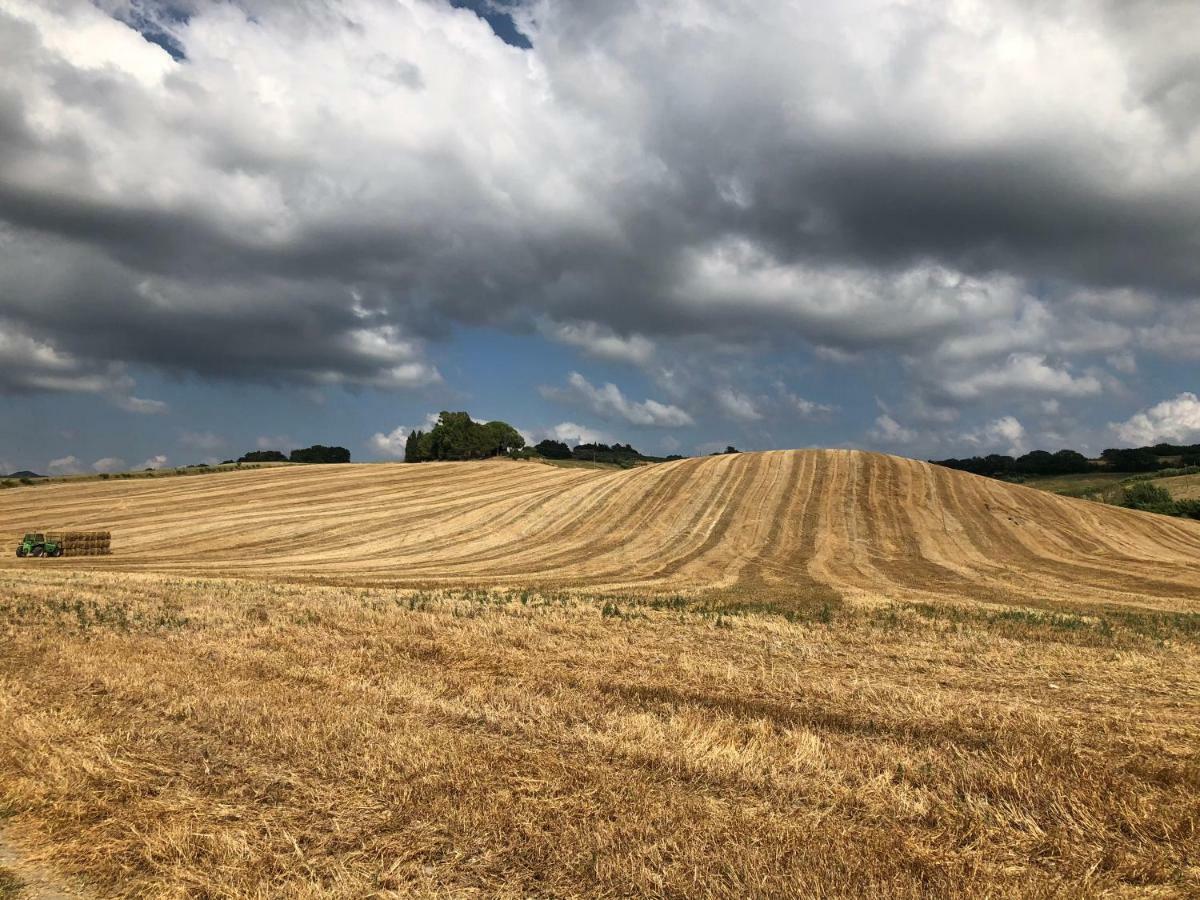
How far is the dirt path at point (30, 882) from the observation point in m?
5.92

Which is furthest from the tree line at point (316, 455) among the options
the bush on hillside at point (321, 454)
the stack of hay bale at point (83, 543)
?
the stack of hay bale at point (83, 543)

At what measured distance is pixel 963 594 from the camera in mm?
30594

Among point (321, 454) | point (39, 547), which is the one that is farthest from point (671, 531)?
point (321, 454)

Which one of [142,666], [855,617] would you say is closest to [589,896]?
[142,666]

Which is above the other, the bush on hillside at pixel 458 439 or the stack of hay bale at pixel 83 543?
the bush on hillside at pixel 458 439

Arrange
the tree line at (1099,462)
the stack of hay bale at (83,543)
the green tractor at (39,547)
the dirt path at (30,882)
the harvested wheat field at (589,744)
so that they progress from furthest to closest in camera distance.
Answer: the tree line at (1099,462)
the stack of hay bale at (83,543)
the green tractor at (39,547)
the harvested wheat field at (589,744)
the dirt path at (30,882)

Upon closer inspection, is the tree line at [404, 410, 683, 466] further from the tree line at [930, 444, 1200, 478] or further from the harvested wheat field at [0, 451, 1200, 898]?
the harvested wheat field at [0, 451, 1200, 898]

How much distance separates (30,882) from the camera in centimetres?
612

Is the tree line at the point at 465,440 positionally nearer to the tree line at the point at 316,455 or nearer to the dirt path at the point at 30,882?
the tree line at the point at 316,455

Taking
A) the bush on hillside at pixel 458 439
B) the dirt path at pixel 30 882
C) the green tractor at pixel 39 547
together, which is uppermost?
the bush on hillside at pixel 458 439

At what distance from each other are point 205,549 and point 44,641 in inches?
1596

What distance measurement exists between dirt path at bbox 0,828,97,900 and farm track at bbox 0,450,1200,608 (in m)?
25.4

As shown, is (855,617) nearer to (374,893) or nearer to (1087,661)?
(1087,661)

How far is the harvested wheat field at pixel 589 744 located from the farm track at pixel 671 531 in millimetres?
10714
